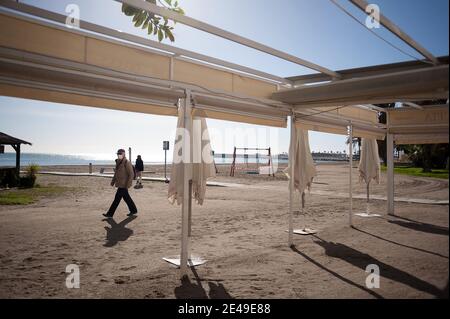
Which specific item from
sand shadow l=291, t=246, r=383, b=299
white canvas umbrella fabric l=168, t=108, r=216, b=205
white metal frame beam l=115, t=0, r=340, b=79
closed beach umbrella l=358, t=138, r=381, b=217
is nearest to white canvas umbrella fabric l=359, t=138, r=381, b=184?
closed beach umbrella l=358, t=138, r=381, b=217

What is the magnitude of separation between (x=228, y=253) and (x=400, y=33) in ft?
13.6

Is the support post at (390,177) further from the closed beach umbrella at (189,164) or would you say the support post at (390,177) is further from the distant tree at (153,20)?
the distant tree at (153,20)

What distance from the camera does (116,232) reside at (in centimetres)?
721

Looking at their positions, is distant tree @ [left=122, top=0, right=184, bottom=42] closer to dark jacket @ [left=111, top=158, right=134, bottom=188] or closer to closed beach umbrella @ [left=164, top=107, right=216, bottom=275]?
closed beach umbrella @ [left=164, top=107, right=216, bottom=275]

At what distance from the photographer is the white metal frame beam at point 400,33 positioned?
3.13m

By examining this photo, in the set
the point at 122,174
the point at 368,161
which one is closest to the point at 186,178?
the point at 122,174

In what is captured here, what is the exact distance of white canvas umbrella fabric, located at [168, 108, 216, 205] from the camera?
4861mm

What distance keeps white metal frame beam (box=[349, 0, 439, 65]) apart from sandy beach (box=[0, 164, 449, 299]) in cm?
129

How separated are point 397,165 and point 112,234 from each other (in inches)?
341

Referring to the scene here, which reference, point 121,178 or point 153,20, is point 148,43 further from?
point 121,178

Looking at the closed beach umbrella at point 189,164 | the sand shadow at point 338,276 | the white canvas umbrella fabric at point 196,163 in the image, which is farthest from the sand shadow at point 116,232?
the sand shadow at point 338,276

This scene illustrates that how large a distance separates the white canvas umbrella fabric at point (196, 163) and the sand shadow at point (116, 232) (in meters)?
2.10
